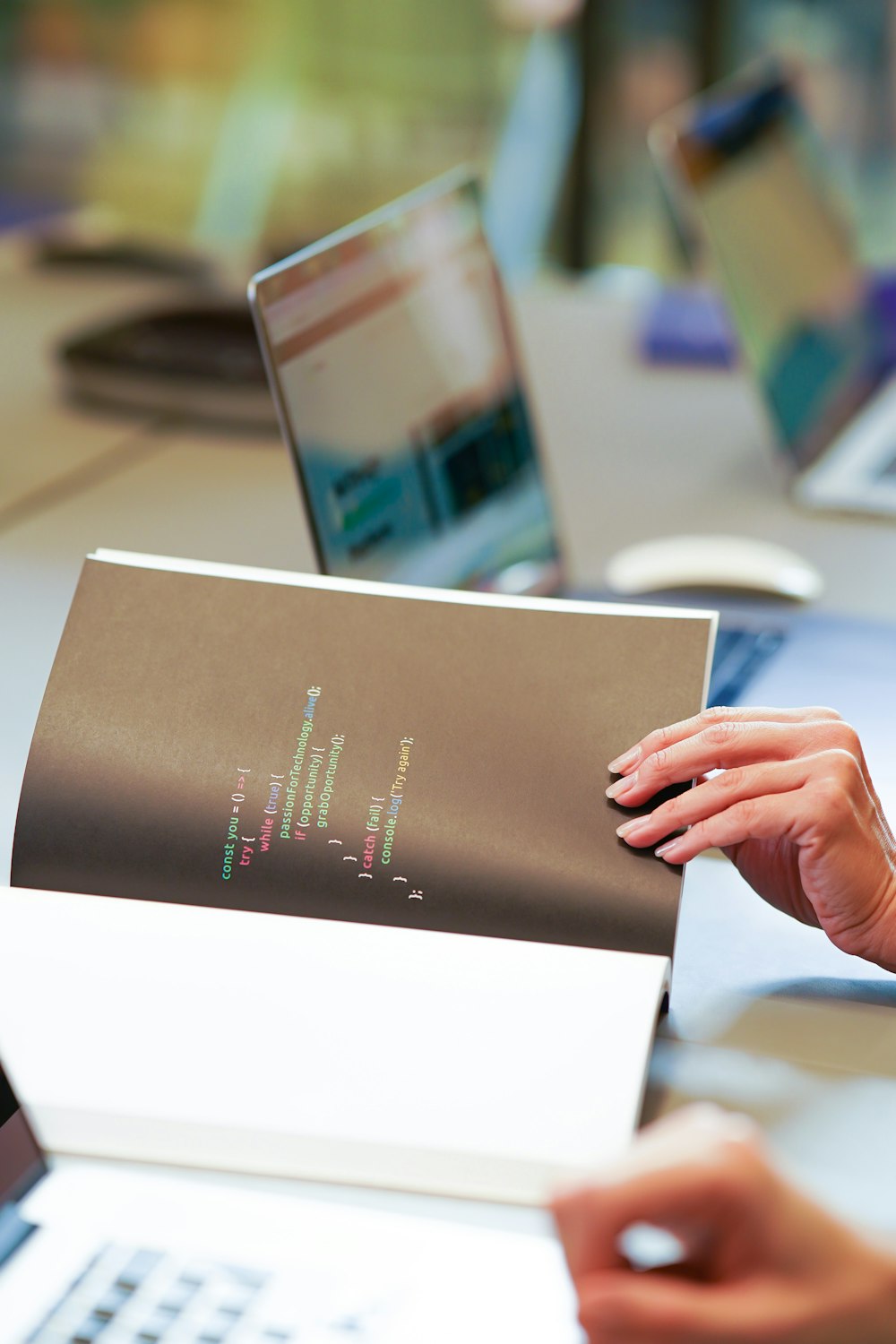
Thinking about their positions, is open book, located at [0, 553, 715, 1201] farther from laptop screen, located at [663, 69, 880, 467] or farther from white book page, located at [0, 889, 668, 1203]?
laptop screen, located at [663, 69, 880, 467]

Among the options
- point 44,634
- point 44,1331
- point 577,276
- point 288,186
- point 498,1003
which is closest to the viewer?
point 44,1331

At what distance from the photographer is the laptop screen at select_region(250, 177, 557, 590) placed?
1105 millimetres

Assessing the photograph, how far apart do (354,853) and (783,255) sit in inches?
49.8

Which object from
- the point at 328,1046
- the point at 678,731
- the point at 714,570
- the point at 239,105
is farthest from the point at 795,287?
the point at 239,105

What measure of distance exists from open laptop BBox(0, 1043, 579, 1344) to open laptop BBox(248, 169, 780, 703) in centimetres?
51

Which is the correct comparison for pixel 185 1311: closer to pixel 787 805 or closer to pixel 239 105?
pixel 787 805

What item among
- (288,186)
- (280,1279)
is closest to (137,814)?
(280,1279)

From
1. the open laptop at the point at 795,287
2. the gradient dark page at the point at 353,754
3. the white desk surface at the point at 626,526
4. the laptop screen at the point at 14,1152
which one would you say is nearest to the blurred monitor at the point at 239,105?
the white desk surface at the point at 626,526

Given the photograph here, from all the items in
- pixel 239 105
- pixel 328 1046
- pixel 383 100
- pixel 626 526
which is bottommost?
pixel 328 1046

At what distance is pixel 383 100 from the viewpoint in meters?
4.55

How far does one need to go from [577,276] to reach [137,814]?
11.8 feet

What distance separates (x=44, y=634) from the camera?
4.47 ft

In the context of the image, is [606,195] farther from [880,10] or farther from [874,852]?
[874,852]

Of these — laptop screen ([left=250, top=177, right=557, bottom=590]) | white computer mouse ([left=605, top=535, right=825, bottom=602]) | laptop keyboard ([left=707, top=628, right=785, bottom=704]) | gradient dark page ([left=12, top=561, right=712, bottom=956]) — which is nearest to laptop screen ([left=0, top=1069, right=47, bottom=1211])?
gradient dark page ([left=12, top=561, right=712, bottom=956])
